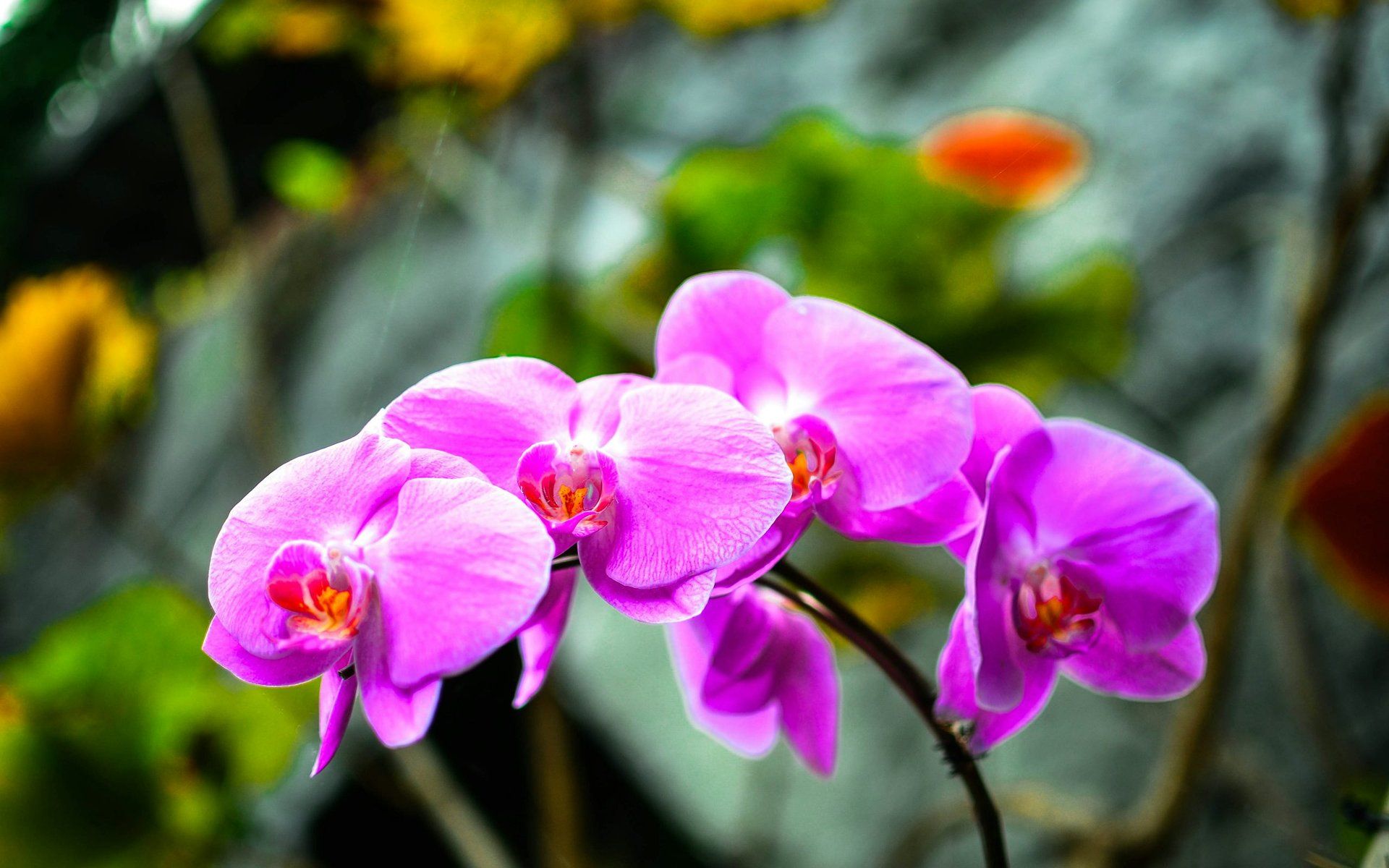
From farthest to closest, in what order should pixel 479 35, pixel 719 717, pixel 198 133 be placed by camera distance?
pixel 198 133, pixel 479 35, pixel 719 717

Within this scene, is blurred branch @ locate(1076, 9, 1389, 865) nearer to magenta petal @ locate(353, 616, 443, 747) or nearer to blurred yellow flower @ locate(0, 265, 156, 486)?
magenta petal @ locate(353, 616, 443, 747)

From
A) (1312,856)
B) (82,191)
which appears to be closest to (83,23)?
(82,191)

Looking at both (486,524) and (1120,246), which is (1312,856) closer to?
(486,524)

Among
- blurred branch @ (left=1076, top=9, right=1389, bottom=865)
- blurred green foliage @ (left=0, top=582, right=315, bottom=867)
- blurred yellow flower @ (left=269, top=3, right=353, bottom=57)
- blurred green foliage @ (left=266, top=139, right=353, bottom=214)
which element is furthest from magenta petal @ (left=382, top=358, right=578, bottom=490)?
blurred yellow flower @ (left=269, top=3, right=353, bottom=57)

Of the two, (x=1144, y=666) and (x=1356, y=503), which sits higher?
(x=1144, y=666)

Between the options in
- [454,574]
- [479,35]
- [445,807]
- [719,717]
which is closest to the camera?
[454,574]

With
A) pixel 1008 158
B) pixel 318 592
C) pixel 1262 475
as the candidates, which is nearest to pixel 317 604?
pixel 318 592

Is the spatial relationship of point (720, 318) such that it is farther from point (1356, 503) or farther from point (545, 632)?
point (1356, 503)
